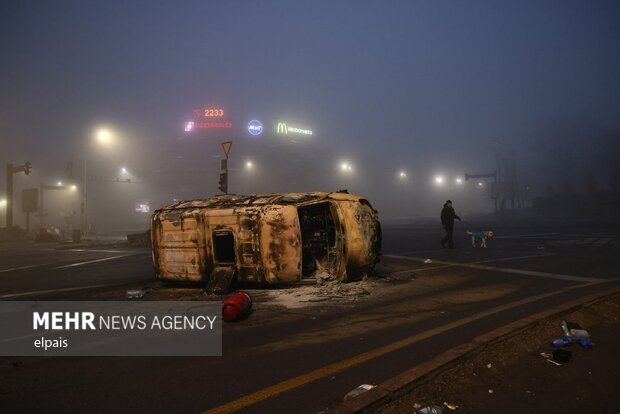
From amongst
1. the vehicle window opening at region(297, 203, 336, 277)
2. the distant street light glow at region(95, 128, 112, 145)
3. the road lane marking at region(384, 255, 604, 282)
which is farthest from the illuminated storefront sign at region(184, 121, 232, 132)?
the vehicle window opening at region(297, 203, 336, 277)

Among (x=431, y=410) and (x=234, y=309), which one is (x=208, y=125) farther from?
(x=431, y=410)

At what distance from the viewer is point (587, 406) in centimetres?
278

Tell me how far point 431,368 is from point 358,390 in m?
0.72

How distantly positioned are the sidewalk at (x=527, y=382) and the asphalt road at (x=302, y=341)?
1.48 feet

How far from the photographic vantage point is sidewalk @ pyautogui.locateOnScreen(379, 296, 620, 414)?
2.79m

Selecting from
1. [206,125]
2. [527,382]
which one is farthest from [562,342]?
[206,125]

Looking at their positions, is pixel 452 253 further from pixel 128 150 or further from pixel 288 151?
pixel 128 150

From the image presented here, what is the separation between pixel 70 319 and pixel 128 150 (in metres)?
79.1

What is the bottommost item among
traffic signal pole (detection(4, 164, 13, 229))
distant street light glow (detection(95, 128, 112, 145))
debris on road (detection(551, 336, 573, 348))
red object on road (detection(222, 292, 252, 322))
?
debris on road (detection(551, 336, 573, 348))

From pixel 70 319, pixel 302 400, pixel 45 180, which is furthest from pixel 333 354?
pixel 45 180

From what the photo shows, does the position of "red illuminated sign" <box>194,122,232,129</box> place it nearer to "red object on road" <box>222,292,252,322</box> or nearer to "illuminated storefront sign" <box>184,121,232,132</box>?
"illuminated storefront sign" <box>184,121,232,132</box>

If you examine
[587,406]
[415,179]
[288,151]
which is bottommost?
[587,406]

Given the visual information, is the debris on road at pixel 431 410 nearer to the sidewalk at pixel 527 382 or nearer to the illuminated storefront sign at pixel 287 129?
the sidewalk at pixel 527 382

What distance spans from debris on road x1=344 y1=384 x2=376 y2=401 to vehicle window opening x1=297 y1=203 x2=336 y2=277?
490cm
